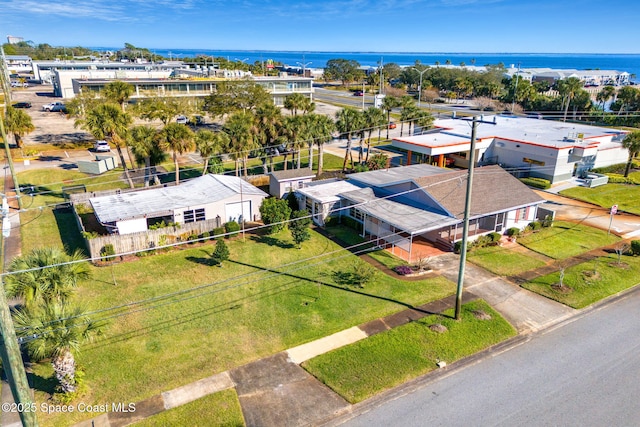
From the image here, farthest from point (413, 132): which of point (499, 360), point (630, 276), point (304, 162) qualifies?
point (499, 360)

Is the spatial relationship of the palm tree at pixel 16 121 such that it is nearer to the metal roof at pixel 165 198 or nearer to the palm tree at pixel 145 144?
the palm tree at pixel 145 144

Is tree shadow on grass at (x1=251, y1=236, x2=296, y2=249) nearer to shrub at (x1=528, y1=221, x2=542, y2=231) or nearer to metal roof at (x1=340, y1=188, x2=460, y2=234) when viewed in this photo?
metal roof at (x1=340, y1=188, x2=460, y2=234)

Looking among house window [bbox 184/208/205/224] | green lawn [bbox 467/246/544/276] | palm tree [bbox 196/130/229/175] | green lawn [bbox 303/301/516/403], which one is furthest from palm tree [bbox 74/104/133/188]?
green lawn [bbox 467/246/544/276]

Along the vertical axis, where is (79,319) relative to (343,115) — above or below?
below

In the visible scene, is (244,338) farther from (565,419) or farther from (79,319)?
(565,419)

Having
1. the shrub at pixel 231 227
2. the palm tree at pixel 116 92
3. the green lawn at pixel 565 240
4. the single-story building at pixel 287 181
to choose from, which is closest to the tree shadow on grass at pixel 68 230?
the shrub at pixel 231 227
